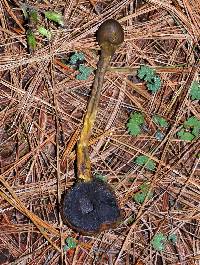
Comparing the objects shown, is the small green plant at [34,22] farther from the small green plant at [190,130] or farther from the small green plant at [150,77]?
the small green plant at [190,130]

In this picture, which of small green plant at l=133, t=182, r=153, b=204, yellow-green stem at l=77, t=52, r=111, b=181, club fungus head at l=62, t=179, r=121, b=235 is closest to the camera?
club fungus head at l=62, t=179, r=121, b=235

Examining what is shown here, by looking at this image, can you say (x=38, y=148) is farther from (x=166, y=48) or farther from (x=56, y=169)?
(x=166, y=48)

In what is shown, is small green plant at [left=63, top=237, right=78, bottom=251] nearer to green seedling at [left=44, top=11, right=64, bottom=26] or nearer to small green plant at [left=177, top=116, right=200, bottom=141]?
small green plant at [left=177, top=116, right=200, bottom=141]

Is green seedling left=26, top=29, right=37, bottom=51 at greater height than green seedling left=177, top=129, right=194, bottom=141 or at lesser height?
greater

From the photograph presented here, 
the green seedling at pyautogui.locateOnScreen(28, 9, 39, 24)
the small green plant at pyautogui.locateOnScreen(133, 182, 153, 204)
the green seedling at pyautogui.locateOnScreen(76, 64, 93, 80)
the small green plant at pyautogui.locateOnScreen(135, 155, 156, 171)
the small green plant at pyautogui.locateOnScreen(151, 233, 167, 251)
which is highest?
the green seedling at pyautogui.locateOnScreen(28, 9, 39, 24)

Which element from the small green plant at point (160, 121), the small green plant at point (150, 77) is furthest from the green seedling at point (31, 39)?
the small green plant at point (160, 121)

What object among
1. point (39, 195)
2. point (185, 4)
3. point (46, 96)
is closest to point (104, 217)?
point (39, 195)

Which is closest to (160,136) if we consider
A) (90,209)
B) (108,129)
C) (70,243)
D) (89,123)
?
(108,129)

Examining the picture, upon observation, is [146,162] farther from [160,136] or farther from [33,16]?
[33,16]

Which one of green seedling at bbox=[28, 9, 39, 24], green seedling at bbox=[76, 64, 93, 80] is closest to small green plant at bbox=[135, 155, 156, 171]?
green seedling at bbox=[76, 64, 93, 80]
